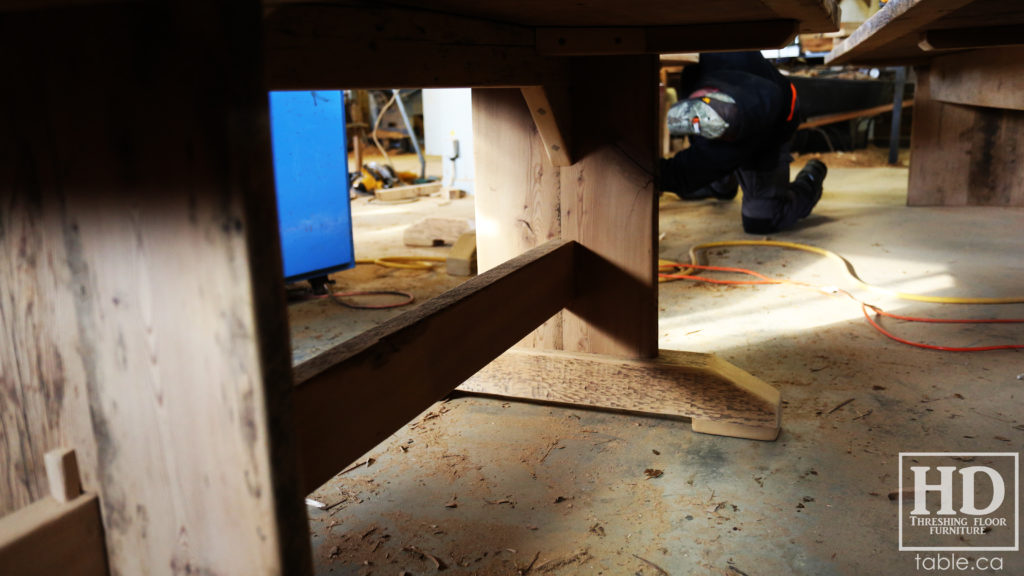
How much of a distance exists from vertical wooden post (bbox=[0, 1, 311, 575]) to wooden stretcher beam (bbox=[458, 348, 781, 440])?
1255 mm

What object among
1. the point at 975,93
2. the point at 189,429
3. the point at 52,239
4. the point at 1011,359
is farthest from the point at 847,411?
the point at 975,93

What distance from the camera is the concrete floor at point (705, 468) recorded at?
140 cm

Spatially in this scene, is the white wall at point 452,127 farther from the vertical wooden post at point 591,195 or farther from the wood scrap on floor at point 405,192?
the vertical wooden post at point 591,195

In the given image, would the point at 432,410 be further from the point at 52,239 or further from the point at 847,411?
the point at 52,239

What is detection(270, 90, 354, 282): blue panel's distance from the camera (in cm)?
311

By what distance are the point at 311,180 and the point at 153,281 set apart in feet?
8.35

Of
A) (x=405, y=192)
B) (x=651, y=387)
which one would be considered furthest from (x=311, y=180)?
(x=405, y=192)

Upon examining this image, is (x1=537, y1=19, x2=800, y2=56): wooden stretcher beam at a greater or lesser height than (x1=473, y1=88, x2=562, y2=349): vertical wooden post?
greater

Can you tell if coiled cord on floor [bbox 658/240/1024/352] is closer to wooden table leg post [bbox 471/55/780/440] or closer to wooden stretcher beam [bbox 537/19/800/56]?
wooden table leg post [bbox 471/55/780/440]
